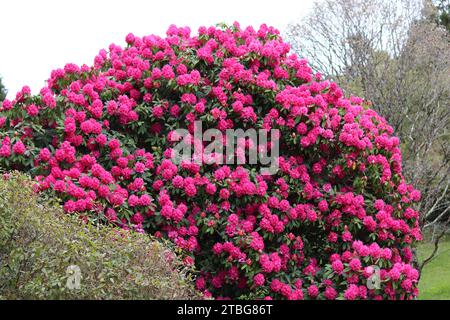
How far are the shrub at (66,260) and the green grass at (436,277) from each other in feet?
25.8

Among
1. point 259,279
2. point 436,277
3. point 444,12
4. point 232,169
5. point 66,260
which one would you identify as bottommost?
point 436,277

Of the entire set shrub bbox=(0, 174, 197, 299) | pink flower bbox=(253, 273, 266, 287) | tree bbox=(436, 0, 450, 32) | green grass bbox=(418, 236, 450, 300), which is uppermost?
tree bbox=(436, 0, 450, 32)

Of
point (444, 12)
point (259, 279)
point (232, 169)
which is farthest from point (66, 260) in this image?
point (444, 12)

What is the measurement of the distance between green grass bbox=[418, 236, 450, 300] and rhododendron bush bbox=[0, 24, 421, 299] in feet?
17.7

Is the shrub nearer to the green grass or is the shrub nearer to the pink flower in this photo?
the pink flower

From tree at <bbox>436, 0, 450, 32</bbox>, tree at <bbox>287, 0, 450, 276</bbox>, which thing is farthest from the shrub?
tree at <bbox>436, 0, 450, 32</bbox>

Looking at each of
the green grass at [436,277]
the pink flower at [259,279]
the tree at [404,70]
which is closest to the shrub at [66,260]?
the pink flower at [259,279]

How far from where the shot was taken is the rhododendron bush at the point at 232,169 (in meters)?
5.43

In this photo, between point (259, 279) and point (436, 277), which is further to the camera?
point (436, 277)

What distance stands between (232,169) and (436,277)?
28.1ft

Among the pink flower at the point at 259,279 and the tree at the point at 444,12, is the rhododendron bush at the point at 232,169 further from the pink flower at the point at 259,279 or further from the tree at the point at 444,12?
the tree at the point at 444,12

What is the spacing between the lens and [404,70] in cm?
1012

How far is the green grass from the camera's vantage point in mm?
11080

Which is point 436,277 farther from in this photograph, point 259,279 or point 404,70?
point 259,279
